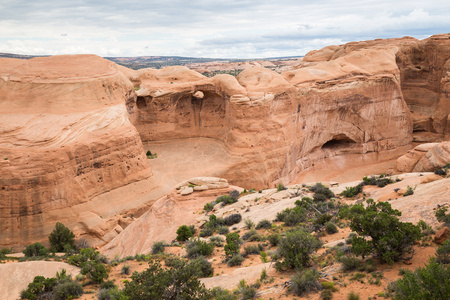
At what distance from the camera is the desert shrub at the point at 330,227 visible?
12944mm

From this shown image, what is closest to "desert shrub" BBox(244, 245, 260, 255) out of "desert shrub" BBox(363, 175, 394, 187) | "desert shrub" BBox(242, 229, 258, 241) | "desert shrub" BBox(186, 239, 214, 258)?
"desert shrub" BBox(242, 229, 258, 241)

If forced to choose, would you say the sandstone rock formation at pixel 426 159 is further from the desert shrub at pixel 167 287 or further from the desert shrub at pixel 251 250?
the desert shrub at pixel 167 287

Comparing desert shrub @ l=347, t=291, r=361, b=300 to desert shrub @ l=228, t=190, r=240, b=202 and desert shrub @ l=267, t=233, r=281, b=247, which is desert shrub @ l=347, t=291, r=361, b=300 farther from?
desert shrub @ l=228, t=190, r=240, b=202

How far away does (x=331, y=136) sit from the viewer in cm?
3466

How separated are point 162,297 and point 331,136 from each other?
2950 centimetres

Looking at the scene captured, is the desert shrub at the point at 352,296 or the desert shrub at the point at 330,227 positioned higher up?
the desert shrub at the point at 352,296

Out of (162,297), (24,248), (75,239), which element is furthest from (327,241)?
(24,248)

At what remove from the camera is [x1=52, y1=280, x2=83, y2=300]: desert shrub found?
1090 cm

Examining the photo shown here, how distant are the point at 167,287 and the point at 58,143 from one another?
15.8 m

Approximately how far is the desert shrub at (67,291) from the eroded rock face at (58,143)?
10.7 metres

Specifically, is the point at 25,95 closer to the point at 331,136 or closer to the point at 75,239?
the point at 75,239

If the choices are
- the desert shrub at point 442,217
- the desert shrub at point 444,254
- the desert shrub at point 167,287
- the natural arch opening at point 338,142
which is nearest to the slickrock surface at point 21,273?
the desert shrub at point 167,287

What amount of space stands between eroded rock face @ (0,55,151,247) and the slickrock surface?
7961 millimetres

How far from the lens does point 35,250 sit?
1841 cm
